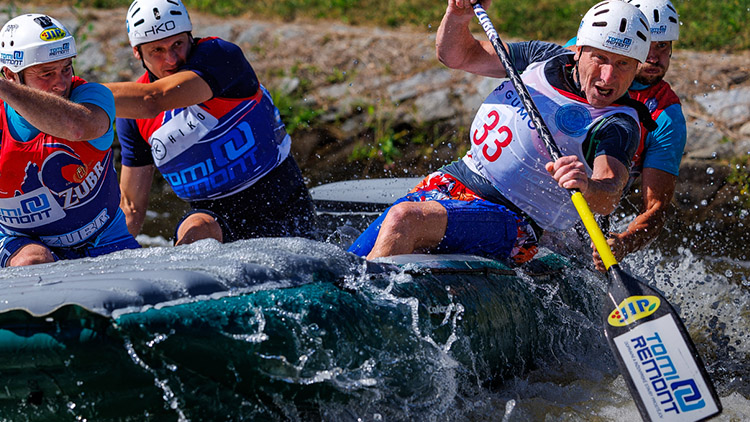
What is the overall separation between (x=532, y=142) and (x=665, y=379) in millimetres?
1195

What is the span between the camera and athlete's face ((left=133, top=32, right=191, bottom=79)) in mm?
3836

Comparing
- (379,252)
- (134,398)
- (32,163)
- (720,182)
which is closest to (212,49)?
(32,163)

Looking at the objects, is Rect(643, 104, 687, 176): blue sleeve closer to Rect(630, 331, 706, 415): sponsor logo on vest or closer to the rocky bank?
Rect(630, 331, 706, 415): sponsor logo on vest

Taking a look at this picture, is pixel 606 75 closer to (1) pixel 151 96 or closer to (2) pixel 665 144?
(2) pixel 665 144

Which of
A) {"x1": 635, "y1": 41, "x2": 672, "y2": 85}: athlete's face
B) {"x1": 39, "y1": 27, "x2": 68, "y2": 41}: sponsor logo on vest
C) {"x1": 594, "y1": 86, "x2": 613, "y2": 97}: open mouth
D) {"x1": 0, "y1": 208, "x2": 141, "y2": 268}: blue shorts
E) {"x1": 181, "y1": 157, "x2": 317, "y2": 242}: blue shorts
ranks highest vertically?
{"x1": 39, "y1": 27, "x2": 68, "y2": 41}: sponsor logo on vest

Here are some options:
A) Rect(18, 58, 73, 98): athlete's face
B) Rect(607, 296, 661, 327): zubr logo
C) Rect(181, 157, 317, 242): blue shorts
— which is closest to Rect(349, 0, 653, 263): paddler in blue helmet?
Rect(607, 296, 661, 327): zubr logo

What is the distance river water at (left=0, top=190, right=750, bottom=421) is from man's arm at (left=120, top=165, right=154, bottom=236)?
107cm

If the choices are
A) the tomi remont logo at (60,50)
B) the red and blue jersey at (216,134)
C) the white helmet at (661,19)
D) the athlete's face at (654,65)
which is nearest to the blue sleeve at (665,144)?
the athlete's face at (654,65)

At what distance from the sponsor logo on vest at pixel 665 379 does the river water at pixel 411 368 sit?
58 cm

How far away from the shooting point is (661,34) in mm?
4277

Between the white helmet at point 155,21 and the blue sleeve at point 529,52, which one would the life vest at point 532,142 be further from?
the white helmet at point 155,21

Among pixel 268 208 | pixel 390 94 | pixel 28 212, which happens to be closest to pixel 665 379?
pixel 268 208

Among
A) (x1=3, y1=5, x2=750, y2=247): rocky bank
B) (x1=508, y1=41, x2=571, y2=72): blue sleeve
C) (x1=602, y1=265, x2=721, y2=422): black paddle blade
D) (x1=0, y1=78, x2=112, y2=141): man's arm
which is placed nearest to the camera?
(x1=602, y1=265, x2=721, y2=422): black paddle blade

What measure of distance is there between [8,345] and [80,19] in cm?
702
